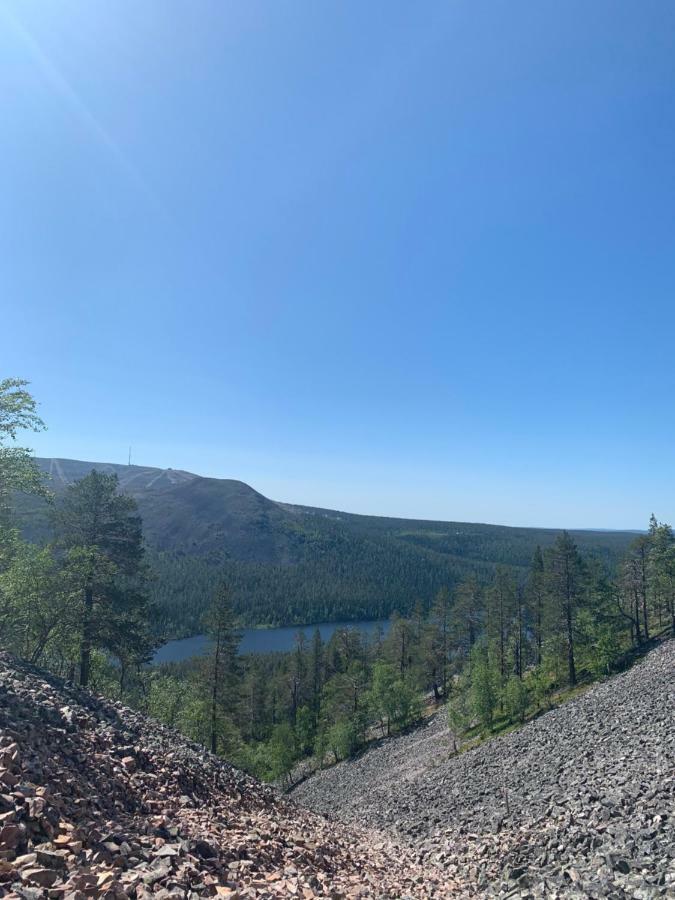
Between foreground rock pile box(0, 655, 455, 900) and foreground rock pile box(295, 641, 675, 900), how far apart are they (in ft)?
7.27

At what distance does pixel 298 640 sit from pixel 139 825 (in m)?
69.3

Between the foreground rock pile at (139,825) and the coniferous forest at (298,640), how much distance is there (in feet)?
25.2

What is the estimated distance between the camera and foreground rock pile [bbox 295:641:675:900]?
10.9 metres

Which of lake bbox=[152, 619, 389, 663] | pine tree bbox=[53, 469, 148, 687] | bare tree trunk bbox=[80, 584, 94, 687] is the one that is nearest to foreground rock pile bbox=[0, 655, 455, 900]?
bare tree trunk bbox=[80, 584, 94, 687]

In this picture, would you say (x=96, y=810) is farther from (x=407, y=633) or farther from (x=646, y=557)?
(x=407, y=633)

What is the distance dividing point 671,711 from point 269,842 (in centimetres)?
2320

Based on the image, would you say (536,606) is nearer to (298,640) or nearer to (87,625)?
(298,640)

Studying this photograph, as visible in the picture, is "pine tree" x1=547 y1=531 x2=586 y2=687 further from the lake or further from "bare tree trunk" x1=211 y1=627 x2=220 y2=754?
the lake

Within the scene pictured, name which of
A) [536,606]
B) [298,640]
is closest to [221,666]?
[536,606]

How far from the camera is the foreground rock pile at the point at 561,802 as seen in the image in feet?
35.8

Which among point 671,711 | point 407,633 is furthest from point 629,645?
point 671,711

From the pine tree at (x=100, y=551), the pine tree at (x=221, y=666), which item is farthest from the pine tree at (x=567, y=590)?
the pine tree at (x=100, y=551)

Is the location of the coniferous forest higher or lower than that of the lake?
higher

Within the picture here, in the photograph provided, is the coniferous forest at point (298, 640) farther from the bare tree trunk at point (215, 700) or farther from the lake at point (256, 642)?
the lake at point (256, 642)
